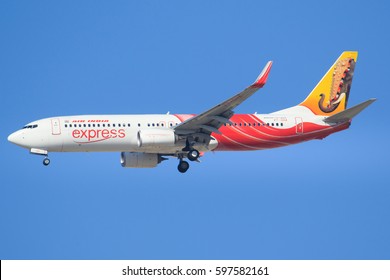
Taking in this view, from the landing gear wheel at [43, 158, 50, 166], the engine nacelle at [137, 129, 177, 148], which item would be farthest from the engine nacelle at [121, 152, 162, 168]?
the landing gear wheel at [43, 158, 50, 166]

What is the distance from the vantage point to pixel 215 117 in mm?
70688

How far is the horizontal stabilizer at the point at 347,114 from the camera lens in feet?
237

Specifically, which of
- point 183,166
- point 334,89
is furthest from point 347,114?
point 183,166

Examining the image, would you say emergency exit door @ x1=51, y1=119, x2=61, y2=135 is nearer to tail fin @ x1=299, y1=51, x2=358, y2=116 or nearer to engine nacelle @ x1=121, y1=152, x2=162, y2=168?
engine nacelle @ x1=121, y1=152, x2=162, y2=168

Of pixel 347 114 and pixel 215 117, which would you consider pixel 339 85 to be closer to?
pixel 347 114

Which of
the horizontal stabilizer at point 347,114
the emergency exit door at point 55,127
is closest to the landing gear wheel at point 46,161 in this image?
the emergency exit door at point 55,127

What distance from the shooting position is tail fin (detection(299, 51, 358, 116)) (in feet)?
252

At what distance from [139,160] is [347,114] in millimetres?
13990

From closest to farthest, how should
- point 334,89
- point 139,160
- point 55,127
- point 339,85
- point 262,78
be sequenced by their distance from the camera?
point 262,78, point 55,127, point 139,160, point 334,89, point 339,85

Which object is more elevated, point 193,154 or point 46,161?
point 193,154

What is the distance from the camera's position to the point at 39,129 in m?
72.8

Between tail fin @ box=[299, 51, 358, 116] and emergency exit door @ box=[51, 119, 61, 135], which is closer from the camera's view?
emergency exit door @ box=[51, 119, 61, 135]

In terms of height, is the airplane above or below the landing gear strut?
above

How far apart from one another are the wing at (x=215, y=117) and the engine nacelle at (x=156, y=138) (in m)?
0.64
